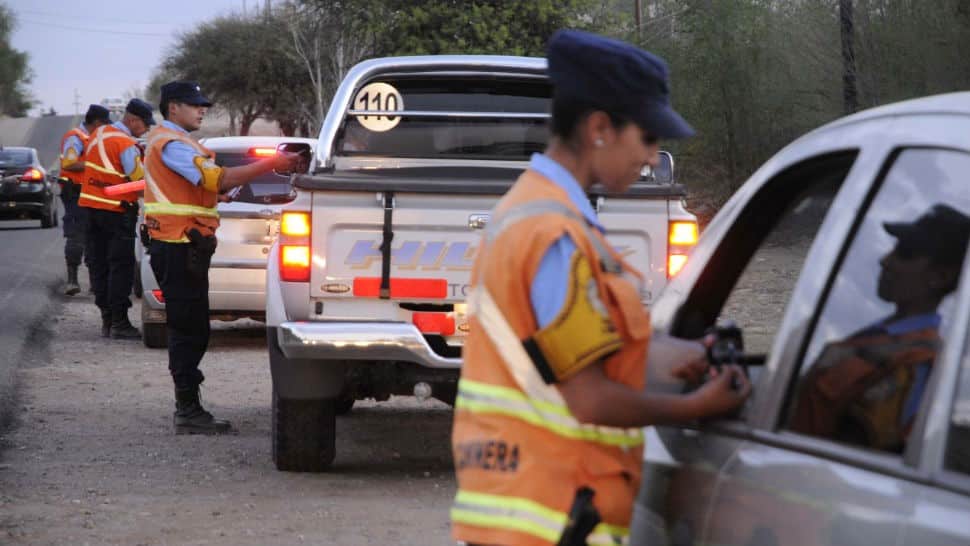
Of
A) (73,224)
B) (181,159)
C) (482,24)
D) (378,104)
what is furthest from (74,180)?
(482,24)

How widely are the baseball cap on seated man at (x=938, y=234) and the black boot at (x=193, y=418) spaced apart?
7232 mm

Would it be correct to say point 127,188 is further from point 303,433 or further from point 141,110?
point 303,433

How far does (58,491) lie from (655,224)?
3.13 m

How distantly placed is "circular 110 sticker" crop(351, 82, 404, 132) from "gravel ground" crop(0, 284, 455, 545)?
5.85 feet

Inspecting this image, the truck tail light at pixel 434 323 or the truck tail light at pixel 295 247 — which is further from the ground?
the truck tail light at pixel 295 247

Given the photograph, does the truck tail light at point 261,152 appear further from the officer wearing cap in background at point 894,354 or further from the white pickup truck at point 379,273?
the officer wearing cap in background at point 894,354

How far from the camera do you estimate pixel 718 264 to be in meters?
3.42

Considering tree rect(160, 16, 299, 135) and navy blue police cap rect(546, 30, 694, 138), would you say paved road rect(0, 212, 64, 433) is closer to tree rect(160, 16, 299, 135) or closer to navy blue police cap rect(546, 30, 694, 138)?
navy blue police cap rect(546, 30, 694, 138)

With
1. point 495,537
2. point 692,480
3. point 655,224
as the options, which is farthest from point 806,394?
point 655,224

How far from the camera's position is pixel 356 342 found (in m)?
7.25

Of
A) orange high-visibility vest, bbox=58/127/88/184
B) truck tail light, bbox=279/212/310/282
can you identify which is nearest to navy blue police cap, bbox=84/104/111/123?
orange high-visibility vest, bbox=58/127/88/184

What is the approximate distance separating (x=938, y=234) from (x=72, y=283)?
1750 centimetres

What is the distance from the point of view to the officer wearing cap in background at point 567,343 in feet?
8.95

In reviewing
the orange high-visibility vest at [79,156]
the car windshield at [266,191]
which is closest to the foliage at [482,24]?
the orange high-visibility vest at [79,156]
